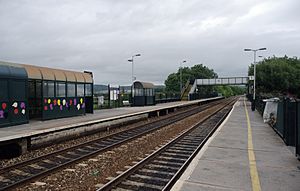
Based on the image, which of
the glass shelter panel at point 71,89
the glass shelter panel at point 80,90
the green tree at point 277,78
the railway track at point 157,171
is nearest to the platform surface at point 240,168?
the railway track at point 157,171

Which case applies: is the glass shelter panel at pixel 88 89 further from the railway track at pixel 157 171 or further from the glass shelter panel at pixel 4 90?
the railway track at pixel 157 171

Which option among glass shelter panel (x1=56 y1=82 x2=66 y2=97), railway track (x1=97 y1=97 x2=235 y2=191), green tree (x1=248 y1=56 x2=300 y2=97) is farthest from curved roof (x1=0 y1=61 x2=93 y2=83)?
green tree (x1=248 y1=56 x2=300 y2=97)

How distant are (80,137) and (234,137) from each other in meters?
6.76

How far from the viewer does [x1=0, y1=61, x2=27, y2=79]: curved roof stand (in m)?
11.7

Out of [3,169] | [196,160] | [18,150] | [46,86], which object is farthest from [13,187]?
[46,86]

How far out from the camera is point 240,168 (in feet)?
25.0

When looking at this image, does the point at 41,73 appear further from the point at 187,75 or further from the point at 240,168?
the point at 187,75

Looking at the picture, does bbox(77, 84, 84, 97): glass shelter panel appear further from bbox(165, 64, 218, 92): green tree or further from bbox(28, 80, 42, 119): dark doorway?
bbox(165, 64, 218, 92): green tree

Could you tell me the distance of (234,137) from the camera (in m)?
13.0

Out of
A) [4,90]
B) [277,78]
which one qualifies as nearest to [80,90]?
[4,90]

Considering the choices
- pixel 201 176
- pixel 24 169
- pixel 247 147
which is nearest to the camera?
pixel 201 176

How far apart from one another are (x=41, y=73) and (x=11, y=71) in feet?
7.50

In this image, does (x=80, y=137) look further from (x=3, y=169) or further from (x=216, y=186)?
(x=216, y=186)

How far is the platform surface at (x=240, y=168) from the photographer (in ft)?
20.2
